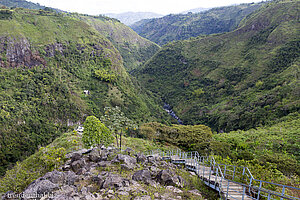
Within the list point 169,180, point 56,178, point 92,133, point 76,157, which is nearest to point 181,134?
point 92,133

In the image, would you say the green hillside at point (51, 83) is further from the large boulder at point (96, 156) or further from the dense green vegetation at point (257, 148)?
the large boulder at point (96, 156)

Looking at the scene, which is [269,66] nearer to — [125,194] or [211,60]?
[211,60]

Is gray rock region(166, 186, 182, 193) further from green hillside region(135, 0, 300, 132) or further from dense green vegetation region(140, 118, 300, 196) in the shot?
green hillside region(135, 0, 300, 132)

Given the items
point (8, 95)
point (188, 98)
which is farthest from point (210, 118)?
point (8, 95)

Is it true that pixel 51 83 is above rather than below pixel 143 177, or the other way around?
above

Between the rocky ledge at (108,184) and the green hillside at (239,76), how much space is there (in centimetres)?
4830

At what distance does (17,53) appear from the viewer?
74.8 m

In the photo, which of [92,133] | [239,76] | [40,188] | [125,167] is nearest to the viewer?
[40,188]

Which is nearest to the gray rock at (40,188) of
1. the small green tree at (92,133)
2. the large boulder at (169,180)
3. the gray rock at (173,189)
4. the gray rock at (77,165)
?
the gray rock at (77,165)

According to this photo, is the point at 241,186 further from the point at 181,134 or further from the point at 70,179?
the point at 181,134

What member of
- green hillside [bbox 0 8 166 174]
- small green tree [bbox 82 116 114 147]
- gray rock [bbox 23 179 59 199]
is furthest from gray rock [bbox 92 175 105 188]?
green hillside [bbox 0 8 166 174]

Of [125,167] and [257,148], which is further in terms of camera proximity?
[257,148]

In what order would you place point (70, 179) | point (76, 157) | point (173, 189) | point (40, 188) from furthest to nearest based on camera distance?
point (76, 157)
point (70, 179)
point (173, 189)
point (40, 188)

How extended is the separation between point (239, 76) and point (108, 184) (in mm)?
99745
